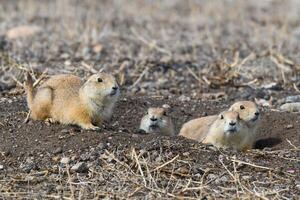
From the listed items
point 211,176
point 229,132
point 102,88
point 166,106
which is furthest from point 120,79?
point 211,176

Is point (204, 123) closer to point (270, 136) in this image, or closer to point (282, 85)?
point (270, 136)

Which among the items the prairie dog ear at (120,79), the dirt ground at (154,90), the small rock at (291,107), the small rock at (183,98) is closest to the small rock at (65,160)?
the dirt ground at (154,90)

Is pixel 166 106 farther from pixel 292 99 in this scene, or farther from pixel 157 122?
pixel 292 99

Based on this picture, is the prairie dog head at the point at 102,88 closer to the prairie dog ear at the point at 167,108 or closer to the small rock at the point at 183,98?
the prairie dog ear at the point at 167,108

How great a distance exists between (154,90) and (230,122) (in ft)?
7.94

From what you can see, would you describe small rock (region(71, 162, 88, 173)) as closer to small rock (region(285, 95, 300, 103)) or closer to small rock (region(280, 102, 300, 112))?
small rock (region(280, 102, 300, 112))

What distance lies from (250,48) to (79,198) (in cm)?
819

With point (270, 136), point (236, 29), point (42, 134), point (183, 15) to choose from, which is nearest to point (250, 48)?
point (236, 29)

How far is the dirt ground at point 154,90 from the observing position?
665cm

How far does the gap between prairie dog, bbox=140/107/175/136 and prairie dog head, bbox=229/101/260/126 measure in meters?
0.76

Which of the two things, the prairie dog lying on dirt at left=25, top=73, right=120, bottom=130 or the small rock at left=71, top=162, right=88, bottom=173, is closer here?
the small rock at left=71, top=162, right=88, bottom=173

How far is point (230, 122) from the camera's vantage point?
28.0ft

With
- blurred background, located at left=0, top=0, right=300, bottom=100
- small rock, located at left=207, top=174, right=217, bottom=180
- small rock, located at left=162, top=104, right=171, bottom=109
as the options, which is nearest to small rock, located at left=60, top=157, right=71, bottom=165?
small rock, located at left=207, top=174, right=217, bottom=180

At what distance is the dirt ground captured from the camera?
262 inches
